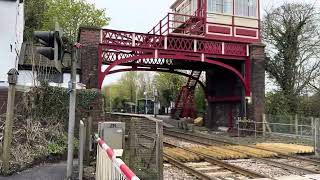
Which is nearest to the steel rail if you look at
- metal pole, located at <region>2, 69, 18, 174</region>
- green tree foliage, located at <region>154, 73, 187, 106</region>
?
metal pole, located at <region>2, 69, 18, 174</region>

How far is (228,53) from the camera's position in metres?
26.2

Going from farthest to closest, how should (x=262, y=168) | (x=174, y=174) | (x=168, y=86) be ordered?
1. (x=168, y=86)
2. (x=262, y=168)
3. (x=174, y=174)

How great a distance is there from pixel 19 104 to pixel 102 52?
11.7 meters

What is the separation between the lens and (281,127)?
24.1 m

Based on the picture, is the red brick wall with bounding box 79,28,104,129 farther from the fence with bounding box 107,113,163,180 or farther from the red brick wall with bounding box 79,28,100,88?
the fence with bounding box 107,113,163,180

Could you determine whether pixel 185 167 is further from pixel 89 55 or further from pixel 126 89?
pixel 126 89

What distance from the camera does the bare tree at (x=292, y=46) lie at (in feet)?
101

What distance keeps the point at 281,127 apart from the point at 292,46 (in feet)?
30.2

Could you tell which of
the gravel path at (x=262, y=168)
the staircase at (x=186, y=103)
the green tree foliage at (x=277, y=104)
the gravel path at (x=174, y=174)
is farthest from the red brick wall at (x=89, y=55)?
the staircase at (x=186, y=103)

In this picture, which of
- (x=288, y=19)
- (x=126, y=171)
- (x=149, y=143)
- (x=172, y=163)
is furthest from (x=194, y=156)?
(x=288, y=19)

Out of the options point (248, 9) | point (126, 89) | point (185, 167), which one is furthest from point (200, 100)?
point (126, 89)

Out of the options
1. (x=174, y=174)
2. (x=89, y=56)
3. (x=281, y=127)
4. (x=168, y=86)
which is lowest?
(x=174, y=174)

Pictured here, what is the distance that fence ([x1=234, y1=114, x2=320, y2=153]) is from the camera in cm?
2237

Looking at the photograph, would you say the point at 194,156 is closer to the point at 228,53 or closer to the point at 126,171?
the point at 126,171
